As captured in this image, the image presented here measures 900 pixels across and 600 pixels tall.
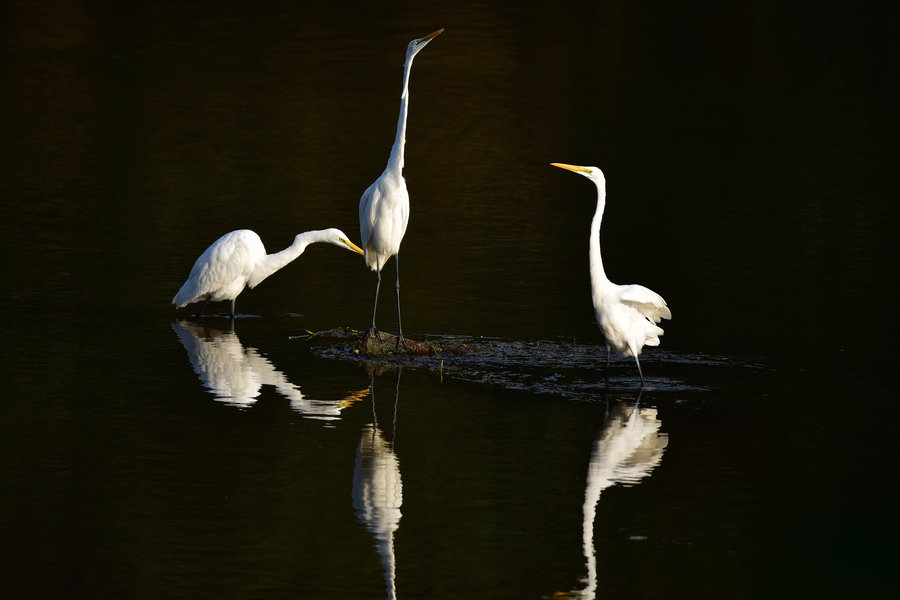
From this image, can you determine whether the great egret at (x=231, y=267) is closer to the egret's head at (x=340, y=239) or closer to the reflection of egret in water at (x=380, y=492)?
the egret's head at (x=340, y=239)

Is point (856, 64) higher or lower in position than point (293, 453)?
higher

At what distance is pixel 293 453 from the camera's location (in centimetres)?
701

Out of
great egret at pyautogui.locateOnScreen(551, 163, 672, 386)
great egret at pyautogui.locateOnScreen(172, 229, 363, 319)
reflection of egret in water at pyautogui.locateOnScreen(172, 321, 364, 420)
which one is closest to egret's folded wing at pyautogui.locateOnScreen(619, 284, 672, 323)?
great egret at pyautogui.locateOnScreen(551, 163, 672, 386)

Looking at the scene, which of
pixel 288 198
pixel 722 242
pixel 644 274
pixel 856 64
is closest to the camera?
pixel 644 274

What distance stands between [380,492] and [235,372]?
250cm

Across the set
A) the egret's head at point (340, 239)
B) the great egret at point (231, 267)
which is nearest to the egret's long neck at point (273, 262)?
the great egret at point (231, 267)

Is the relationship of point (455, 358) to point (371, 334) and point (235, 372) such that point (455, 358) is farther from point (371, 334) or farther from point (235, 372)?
point (235, 372)

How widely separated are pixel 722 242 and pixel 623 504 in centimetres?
737

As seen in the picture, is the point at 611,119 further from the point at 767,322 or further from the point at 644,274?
the point at 767,322

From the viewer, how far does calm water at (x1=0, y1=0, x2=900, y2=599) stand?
5781 mm

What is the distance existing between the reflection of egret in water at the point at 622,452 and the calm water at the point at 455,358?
2cm

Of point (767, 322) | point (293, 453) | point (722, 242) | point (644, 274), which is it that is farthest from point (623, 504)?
point (722, 242)

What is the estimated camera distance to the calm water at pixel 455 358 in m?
5.78

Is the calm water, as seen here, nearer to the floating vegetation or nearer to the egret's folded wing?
the floating vegetation
